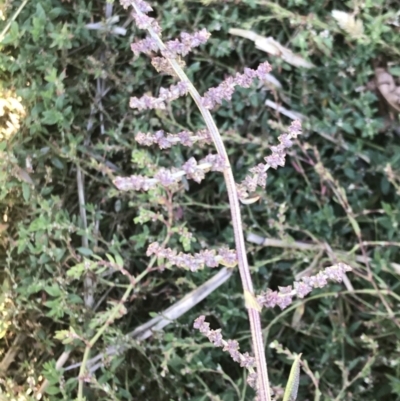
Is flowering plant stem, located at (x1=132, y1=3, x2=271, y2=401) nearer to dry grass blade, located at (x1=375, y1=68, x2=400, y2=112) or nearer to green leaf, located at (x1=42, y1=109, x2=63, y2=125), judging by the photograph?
green leaf, located at (x1=42, y1=109, x2=63, y2=125)

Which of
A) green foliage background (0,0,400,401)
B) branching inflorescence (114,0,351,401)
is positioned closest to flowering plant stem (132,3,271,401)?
branching inflorescence (114,0,351,401)

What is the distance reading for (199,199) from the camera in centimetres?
144

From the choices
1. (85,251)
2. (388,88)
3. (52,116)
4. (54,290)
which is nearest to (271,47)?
(388,88)

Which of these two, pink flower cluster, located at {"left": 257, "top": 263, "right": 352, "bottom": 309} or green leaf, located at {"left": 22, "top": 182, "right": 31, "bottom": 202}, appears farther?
green leaf, located at {"left": 22, "top": 182, "right": 31, "bottom": 202}

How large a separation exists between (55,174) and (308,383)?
30.5 inches

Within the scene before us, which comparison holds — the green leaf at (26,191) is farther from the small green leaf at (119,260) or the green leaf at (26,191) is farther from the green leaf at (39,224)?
the small green leaf at (119,260)

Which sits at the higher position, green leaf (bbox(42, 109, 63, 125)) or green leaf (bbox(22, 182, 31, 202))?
green leaf (bbox(42, 109, 63, 125))

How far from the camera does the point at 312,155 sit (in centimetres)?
140

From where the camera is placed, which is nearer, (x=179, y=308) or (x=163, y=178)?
(x=163, y=178)

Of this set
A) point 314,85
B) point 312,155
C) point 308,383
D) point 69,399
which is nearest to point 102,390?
point 69,399

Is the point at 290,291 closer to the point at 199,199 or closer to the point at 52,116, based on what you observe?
the point at 199,199

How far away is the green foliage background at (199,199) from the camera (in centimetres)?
132

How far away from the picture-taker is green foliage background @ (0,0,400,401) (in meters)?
1.32

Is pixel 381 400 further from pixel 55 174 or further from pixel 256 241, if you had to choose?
pixel 55 174
